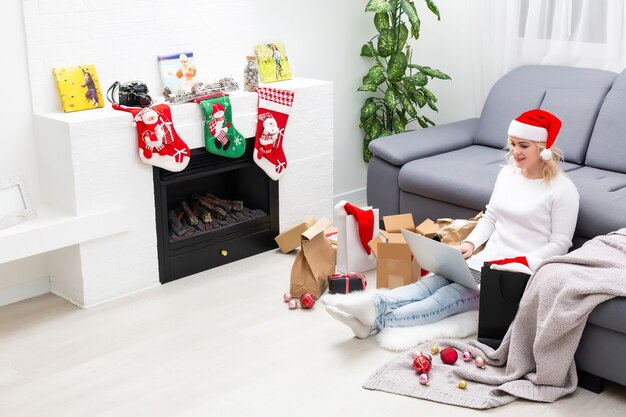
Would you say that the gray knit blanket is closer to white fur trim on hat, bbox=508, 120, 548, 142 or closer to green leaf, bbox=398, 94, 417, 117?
white fur trim on hat, bbox=508, 120, 548, 142

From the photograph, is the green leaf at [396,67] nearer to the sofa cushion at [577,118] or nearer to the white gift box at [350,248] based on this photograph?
the sofa cushion at [577,118]

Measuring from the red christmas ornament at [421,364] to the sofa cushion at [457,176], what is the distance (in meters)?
1.04

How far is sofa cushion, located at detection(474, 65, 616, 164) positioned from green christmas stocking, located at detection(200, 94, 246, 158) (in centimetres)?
135

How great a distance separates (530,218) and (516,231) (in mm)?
87

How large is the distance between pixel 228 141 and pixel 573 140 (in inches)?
64.5

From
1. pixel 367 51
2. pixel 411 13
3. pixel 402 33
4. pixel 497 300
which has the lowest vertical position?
pixel 497 300

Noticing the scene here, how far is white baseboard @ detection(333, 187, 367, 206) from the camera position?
4961mm

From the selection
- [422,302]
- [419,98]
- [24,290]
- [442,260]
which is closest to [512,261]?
[442,260]

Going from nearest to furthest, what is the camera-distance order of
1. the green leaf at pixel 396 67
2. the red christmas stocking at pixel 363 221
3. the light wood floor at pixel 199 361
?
the light wood floor at pixel 199 361, the red christmas stocking at pixel 363 221, the green leaf at pixel 396 67

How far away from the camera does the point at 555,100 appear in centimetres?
415

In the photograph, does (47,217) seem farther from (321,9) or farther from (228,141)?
(321,9)

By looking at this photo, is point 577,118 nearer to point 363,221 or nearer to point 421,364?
point 363,221

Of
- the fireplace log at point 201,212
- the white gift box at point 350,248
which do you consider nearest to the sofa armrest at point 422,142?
the white gift box at point 350,248

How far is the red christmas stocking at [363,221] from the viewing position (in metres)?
3.77
